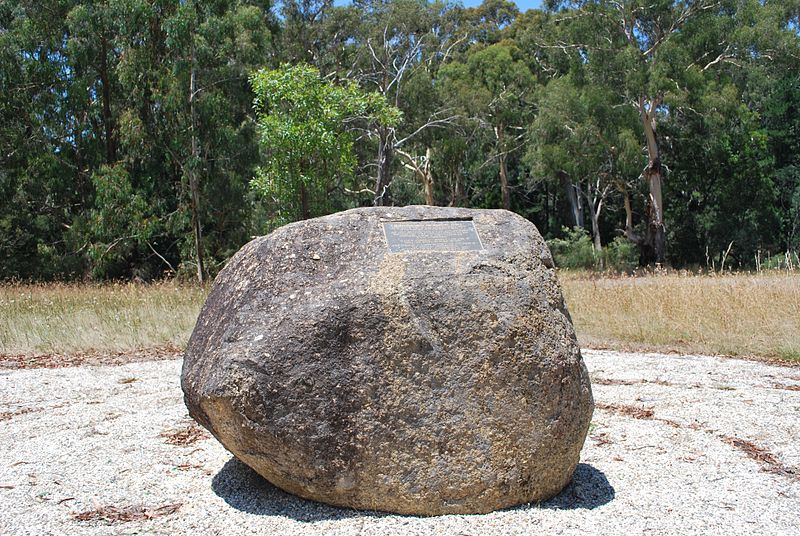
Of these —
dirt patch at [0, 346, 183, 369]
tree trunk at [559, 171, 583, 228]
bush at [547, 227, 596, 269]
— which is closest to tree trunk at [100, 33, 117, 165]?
dirt patch at [0, 346, 183, 369]

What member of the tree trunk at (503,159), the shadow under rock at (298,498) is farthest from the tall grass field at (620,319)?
the tree trunk at (503,159)

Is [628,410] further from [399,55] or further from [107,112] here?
[399,55]

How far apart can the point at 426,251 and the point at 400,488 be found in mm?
1255

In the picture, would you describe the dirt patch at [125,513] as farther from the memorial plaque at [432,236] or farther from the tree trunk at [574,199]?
the tree trunk at [574,199]

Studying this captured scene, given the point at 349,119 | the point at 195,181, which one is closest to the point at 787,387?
the point at 349,119

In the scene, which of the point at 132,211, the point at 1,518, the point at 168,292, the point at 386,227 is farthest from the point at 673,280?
the point at 132,211

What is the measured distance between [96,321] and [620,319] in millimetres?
7106

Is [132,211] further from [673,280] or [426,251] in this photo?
[426,251]

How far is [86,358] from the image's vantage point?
869cm

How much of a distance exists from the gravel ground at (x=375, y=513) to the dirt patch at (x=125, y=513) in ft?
0.04

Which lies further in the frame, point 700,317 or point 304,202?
point 304,202

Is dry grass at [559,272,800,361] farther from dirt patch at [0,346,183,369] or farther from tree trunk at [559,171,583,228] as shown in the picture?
tree trunk at [559,171,583,228]

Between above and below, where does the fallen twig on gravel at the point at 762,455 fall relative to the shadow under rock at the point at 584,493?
below

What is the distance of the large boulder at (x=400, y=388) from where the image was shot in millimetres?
3656
